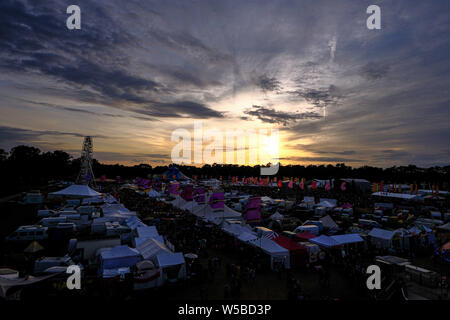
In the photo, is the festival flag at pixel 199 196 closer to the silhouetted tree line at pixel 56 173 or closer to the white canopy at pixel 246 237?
the white canopy at pixel 246 237

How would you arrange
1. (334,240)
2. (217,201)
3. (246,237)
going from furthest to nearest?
(217,201) → (246,237) → (334,240)

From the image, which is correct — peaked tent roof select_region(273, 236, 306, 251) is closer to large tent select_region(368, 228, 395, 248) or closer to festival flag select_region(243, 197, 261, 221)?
festival flag select_region(243, 197, 261, 221)

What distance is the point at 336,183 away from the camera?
55.4m

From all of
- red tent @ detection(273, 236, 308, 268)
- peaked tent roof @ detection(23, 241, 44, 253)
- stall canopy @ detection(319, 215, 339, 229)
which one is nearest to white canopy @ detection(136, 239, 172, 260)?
red tent @ detection(273, 236, 308, 268)

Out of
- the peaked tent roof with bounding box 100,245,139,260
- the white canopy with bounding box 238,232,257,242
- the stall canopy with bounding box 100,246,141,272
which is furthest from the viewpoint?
the white canopy with bounding box 238,232,257,242

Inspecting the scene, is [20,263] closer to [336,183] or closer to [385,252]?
[385,252]

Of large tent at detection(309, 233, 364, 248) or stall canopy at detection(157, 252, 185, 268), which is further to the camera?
large tent at detection(309, 233, 364, 248)

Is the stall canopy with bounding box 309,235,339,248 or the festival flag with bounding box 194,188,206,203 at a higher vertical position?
the festival flag with bounding box 194,188,206,203

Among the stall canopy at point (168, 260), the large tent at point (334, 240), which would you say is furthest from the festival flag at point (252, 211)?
the stall canopy at point (168, 260)

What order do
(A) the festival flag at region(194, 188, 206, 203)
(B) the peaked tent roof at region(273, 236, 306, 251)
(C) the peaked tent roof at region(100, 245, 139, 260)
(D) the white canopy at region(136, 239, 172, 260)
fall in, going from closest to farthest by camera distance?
1. (C) the peaked tent roof at region(100, 245, 139, 260)
2. (D) the white canopy at region(136, 239, 172, 260)
3. (B) the peaked tent roof at region(273, 236, 306, 251)
4. (A) the festival flag at region(194, 188, 206, 203)

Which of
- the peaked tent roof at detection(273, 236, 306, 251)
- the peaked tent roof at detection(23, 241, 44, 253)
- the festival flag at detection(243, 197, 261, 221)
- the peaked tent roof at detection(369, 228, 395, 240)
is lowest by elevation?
the peaked tent roof at detection(23, 241, 44, 253)

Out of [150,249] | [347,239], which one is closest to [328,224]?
[347,239]

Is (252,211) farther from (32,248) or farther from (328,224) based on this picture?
(32,248)

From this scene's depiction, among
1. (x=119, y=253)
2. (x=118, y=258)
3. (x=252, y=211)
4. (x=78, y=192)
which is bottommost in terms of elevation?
(x=118, y=258)
